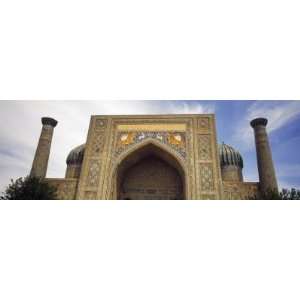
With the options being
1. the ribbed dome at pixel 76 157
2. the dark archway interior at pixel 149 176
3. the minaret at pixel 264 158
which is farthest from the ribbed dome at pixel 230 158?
the ribbed dome at pixel 76 157

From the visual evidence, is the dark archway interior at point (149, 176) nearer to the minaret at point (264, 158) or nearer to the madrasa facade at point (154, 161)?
the madrasa facade at point (154, 161)

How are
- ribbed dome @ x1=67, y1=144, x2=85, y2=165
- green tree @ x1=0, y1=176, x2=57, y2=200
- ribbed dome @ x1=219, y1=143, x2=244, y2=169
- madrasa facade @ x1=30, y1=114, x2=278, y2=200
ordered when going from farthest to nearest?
ribbed dome @ x1=67, y1=144, x2=85, y2=165 < ribbed dome @ x1=219, y1=143, x2=244, y2=169 < madrasa facade @ x1=30, y1=114, x2=278, y2=200 < green tree @ x1=0, y1=176, x2=57, y2=200

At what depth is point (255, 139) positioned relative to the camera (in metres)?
6.57

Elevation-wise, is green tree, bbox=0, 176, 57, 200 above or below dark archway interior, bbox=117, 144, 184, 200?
below

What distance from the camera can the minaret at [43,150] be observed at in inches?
251

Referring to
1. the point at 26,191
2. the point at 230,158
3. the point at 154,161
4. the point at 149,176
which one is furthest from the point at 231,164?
the point at 26,191

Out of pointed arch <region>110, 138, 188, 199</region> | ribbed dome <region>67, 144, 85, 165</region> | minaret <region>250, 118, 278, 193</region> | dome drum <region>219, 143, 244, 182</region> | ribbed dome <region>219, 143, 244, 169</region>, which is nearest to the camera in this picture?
minaret <region>250, 118, 278, 193</region>

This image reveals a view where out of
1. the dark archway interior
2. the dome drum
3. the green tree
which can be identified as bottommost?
the green tree

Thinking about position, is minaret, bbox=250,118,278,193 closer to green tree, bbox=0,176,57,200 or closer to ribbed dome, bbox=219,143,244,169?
ribbed dome, bbox=219,143,244,169

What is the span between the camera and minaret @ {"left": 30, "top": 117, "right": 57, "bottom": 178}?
20.9 feet

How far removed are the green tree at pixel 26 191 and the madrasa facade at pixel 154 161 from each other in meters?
0.68

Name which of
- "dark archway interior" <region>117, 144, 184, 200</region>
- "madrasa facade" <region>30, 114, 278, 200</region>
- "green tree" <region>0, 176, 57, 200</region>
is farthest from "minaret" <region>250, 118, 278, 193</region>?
"green tree" <region>0, 176, 57, 200</region>
